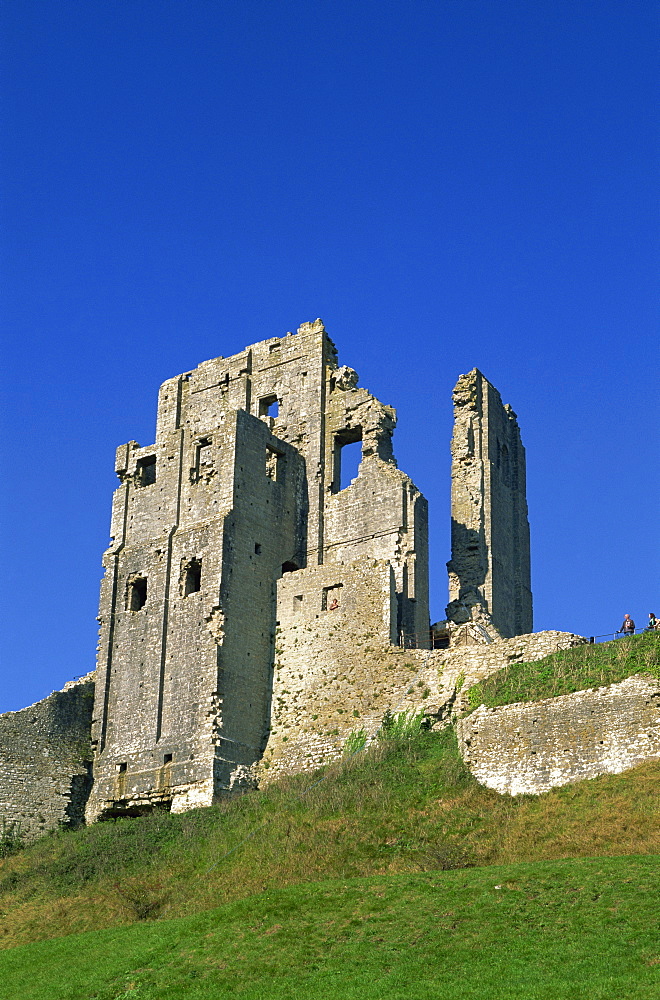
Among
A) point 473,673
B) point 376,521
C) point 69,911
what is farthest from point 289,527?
point 69,911

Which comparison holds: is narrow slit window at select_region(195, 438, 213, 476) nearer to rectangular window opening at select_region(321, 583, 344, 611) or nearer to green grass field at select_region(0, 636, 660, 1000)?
rectangular window opening at select_region(321, 583, 344, 611)

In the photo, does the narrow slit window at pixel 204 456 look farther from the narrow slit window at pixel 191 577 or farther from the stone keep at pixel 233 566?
the narrow slit window at pixel 191 577

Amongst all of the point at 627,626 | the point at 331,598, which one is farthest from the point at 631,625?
the point at 331,598

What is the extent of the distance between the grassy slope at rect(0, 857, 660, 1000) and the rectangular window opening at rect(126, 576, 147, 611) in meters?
13.2

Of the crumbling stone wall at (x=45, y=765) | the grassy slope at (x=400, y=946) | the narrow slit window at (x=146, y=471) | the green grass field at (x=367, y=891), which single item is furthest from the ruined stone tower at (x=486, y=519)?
the grassy slope at (x=400, y=946)

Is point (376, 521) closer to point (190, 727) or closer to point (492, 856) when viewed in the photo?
point (190, 727)

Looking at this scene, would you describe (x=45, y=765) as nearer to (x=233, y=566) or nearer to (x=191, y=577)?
(x=191, y=577)

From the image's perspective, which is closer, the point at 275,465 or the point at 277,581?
the point at 277,581

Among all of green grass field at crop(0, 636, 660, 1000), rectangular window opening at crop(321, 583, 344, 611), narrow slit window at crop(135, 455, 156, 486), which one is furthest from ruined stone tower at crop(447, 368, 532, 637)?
narrow slit window at crop(135, 455, 156, 486)

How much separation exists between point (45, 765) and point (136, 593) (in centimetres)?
535

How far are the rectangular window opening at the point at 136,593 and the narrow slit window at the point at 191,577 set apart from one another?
171 centimetres

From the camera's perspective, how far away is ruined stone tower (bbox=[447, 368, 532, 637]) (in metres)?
38.7

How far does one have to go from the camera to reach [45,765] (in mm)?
35531

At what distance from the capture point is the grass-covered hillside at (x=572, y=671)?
28172 mm
